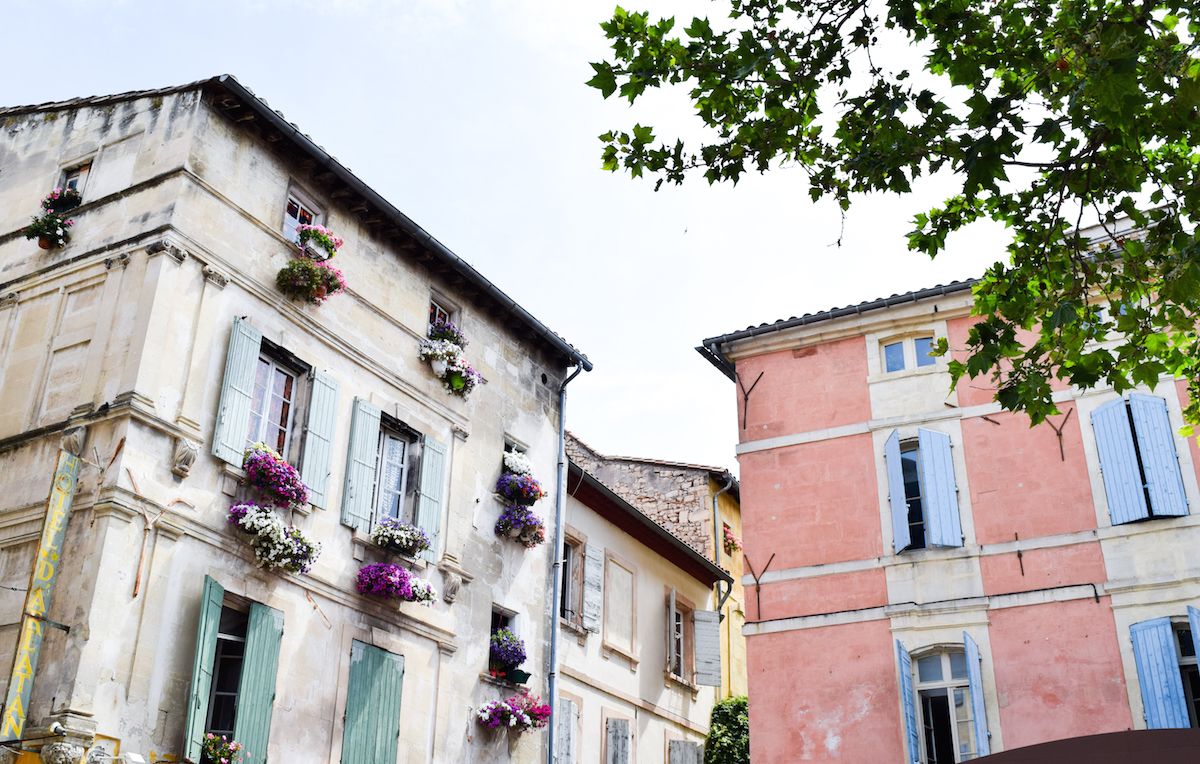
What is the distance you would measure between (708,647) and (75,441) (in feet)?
45.6

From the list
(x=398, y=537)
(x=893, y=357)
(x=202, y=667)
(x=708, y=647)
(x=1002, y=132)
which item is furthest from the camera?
(x=708, y=647)

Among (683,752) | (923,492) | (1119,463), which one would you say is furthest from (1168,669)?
(683,752)

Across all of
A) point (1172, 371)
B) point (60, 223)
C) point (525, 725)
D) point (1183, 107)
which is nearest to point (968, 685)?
point (525, 725)

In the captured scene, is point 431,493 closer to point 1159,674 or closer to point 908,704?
point 908,704

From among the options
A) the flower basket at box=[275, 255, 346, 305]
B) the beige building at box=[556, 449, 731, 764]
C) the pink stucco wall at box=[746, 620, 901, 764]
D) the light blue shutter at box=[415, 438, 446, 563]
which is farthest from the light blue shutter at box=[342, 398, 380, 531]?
the pink stucco wall at box=[746, 620, 901, 764]

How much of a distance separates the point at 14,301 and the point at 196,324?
2.73 m

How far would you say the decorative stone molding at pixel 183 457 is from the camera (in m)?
12.9

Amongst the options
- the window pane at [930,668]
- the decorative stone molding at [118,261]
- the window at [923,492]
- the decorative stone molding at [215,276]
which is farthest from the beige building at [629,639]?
the decorative stone molding at [118,261]

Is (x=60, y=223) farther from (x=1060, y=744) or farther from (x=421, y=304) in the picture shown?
(x=1060, y=744)

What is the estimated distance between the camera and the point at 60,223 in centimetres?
1460

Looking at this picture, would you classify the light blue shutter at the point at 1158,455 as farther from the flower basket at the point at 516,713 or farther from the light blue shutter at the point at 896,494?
the flower basket at the point at 516,713

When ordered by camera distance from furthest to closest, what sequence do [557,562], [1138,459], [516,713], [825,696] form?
[557,562]
[825,696]
[516,713]
[1138,459]

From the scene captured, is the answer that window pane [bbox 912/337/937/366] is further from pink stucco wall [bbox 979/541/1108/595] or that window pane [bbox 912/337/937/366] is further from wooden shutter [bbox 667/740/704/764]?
wooden shutter [bbox 667/740/704/764]

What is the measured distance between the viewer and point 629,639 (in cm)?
2150
